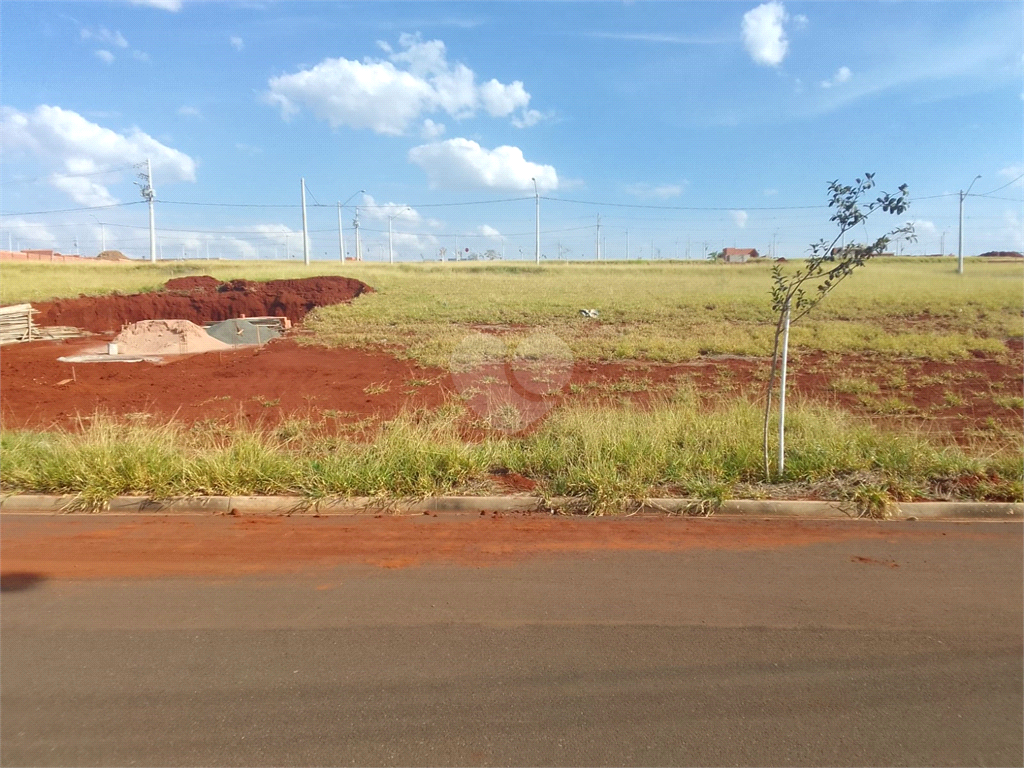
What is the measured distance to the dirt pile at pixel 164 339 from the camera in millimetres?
20402

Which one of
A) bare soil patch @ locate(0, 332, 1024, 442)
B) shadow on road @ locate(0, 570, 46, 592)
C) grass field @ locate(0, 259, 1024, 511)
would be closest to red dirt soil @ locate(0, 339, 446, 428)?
bare soil patch @ locate(0, 332, 1024, 442)

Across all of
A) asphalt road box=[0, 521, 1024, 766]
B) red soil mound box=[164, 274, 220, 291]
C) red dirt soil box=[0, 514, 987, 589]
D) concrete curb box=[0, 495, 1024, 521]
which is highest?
red soil mound box=[164, 274, 220, 291]

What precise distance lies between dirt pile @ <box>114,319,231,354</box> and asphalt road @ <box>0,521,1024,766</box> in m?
17.3

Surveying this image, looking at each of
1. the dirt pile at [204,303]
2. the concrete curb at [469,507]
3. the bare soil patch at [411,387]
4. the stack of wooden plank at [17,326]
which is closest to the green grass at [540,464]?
the concrete curb at [469,507]

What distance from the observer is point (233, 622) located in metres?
4.10

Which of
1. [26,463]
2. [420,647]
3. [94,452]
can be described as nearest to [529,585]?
[420,647]

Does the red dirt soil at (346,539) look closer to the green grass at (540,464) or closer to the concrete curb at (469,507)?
the concrete curb at (469,507)

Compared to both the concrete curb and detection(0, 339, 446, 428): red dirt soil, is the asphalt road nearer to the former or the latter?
the concrete curb

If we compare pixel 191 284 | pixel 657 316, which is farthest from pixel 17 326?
pixel 657 316

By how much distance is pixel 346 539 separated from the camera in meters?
5.51

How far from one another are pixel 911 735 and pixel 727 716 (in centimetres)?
83

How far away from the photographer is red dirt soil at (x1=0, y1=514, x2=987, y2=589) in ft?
16.5

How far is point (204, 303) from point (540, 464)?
31206 millimetres

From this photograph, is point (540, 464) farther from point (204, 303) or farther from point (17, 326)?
point (204, 303)
